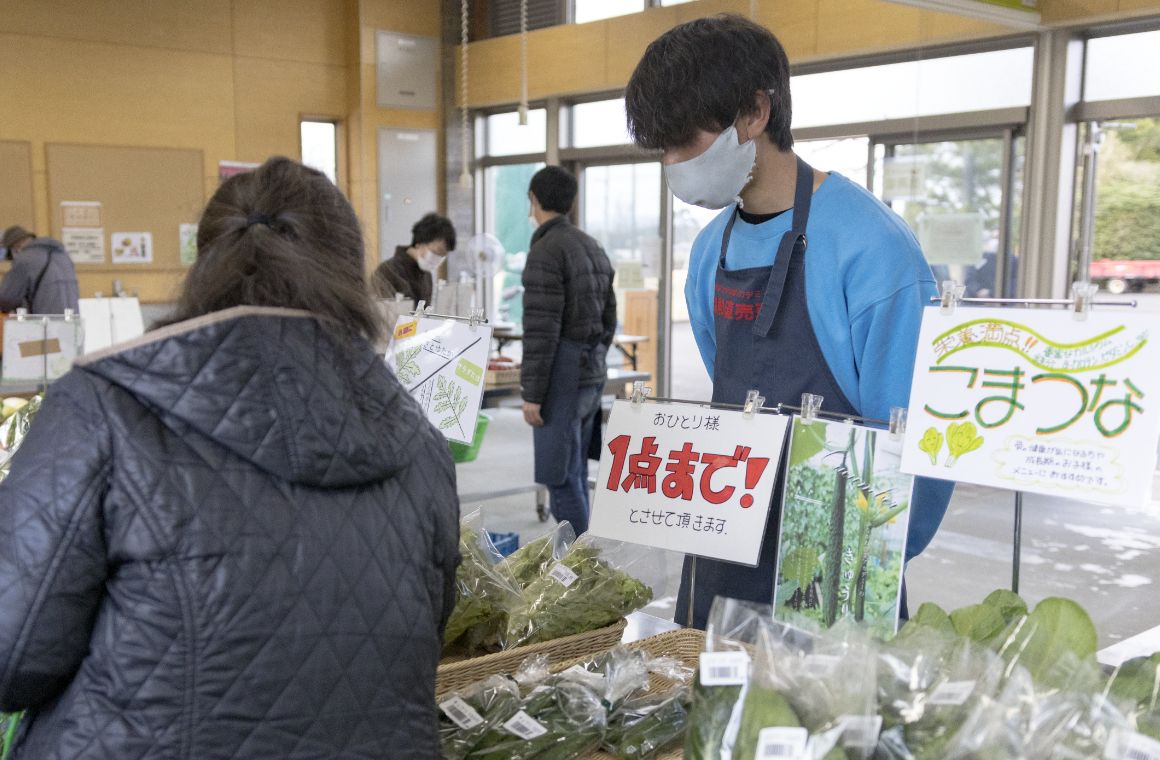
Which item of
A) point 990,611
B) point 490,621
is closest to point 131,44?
point 490,621

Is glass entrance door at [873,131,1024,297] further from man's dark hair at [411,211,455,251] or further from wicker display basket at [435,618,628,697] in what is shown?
wicker display basket at [435,618,628,697]

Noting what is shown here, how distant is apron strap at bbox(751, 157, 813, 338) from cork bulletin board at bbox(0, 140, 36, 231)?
23.7 ft

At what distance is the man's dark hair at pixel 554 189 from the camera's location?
13.3ft

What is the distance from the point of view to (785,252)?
1.58m

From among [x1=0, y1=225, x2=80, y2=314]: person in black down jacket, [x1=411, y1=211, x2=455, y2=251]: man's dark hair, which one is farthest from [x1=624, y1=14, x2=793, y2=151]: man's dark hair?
[x1=0, y1=225, x2=80, y2=314]: person in black down jacket

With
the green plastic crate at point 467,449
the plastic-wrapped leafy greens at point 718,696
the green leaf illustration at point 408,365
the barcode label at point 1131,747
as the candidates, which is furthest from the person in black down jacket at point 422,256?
the barcode label at point 1131,747

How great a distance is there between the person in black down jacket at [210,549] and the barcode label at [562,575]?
668mm

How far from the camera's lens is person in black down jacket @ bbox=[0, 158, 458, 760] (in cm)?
97

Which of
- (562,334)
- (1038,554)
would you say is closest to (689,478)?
(562,334)

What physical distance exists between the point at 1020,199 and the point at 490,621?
4.76m

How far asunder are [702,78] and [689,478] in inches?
21.8

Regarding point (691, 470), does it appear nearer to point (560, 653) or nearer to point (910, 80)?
point (560, 653)

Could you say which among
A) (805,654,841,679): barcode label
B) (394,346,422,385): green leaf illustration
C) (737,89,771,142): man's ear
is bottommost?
(805,654,841,679): barcode label

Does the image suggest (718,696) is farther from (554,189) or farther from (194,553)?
(554,189)
